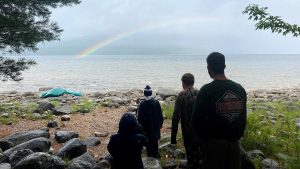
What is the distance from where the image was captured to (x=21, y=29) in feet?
32.1

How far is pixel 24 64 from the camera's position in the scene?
10766 mm

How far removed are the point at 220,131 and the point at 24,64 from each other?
8.07 metres

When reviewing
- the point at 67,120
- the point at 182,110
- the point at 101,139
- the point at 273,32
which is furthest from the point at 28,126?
the point at 273,32

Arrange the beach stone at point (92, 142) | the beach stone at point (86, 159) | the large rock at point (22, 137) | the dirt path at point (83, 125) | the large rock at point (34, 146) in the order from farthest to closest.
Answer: the dirt path at point (83, 125)
the beach stone at point (92, 142)
the large rock at point (22, 137)
the large rock at point (34, 146)
the beach stone at point (86, 159)

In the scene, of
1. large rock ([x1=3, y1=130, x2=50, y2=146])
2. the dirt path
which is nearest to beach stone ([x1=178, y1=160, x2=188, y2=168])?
the dirt path

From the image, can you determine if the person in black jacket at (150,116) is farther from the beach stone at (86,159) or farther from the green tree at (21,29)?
the green tree at (21,29)

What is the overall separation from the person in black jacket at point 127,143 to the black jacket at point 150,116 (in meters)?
2.11

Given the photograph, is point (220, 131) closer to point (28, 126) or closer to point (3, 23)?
point (3, 23)

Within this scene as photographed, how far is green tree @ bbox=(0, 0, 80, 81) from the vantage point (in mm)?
9711

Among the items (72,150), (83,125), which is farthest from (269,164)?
(83,125)

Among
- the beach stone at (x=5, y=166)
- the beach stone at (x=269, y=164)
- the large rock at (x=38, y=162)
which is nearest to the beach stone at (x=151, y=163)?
the large rock at (x=38, y=162)

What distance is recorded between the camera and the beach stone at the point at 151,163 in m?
7.13

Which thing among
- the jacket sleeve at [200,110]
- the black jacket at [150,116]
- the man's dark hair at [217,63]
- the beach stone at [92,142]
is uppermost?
the man's dark hair at [217,63]

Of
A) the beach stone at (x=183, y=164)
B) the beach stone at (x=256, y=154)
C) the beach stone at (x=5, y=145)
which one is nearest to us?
the beach stone at (x=183, y=164)
